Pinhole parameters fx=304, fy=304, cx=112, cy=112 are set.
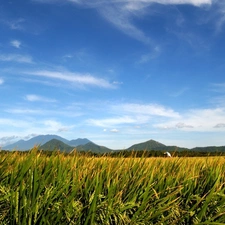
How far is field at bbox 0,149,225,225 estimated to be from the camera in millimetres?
3303

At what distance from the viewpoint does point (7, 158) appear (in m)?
4.68

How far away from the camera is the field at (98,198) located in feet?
10.8

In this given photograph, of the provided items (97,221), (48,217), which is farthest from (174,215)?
(48,217)

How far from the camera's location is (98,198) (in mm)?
3557

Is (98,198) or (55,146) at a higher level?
(55,146)

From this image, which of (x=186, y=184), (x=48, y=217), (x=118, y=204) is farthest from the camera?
(x=186, y=184)

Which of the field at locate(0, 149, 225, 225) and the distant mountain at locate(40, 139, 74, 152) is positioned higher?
the distant mountain at locate(40, 139, 74, 152)

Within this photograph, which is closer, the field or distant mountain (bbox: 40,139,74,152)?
the field

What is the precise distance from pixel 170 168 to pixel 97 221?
6.48ft

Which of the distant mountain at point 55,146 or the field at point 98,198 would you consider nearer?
the field at point 98,198

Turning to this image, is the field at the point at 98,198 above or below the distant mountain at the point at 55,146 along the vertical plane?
below

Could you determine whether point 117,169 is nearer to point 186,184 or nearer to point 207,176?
point 186,184

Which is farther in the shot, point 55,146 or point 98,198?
point 55,146

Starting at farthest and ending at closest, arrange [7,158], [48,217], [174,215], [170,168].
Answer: [170,168] < [7,158] < [174,215] < [48,217]
